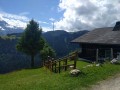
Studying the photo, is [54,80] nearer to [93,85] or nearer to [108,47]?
[93,85]

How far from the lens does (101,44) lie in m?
39.6

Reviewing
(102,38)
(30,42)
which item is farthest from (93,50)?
(30,42)

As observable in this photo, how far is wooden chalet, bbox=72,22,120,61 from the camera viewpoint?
125 ft

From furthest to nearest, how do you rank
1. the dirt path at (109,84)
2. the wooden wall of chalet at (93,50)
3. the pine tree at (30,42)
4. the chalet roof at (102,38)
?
the pine tree at (30,42) < the wooden wall of chalet at (93,50) < the chalet roof at (102,38) < the dirt path at (109,84)

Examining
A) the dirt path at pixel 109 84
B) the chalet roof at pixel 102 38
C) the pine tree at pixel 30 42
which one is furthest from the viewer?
the pine tree at pixel 30 42

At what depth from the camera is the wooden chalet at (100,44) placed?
3819 cm

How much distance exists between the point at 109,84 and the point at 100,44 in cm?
2326

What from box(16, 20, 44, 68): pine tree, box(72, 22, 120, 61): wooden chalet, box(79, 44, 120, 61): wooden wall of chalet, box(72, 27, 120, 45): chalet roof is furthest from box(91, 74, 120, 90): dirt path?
box(16, 20, 44, 68): pine tree

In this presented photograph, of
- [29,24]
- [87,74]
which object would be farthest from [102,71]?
[29,24]

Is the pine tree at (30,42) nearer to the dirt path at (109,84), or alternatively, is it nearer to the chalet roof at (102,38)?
the chalet roof at (102,38)

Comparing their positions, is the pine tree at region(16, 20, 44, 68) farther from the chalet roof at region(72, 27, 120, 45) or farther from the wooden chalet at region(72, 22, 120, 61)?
the chalet roof at region(72, 27, 120, 45)

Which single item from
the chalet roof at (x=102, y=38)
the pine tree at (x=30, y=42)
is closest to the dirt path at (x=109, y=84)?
the chalet roof at (x=102, y=38)

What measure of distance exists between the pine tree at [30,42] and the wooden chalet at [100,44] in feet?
56.9

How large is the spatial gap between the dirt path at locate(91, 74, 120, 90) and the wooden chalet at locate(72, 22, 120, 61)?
1735 centimetres
